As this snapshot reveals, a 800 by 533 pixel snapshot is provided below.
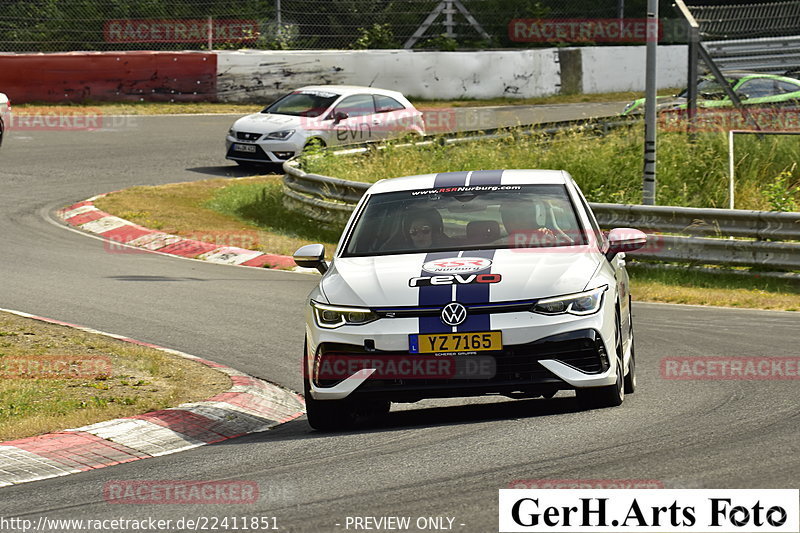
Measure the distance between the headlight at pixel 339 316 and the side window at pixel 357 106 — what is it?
1703 cm

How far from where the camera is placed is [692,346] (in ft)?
35.1

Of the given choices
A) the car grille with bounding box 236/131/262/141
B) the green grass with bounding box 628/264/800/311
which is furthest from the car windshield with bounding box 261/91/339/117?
the green grass with bounding box 628/264/800/311

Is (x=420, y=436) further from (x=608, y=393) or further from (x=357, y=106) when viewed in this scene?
(x=357, y=106)

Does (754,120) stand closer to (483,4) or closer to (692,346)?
(692,346)

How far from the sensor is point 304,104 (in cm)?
2469

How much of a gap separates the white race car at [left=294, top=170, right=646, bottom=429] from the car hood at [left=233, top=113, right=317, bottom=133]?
15537 mm

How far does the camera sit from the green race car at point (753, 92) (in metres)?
22.5

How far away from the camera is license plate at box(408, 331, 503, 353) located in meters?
7.29

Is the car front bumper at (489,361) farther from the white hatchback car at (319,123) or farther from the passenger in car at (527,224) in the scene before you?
the white hatchback car at (319,123)

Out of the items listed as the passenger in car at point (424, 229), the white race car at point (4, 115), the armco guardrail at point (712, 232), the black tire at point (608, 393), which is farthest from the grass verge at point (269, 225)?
the black tire at point (608, 393)

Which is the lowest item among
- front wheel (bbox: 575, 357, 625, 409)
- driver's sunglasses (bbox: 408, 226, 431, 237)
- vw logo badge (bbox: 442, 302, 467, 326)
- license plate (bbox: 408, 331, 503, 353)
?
front wheel (bbox: 575, 357, 625, 409)

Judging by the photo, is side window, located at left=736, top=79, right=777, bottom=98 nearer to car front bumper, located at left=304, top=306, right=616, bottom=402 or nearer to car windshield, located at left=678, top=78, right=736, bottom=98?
car windshield, located at left=678, top=78, right=736, bottom=98

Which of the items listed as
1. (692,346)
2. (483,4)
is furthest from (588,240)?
(483,4)

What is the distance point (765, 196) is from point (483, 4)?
2177cm
